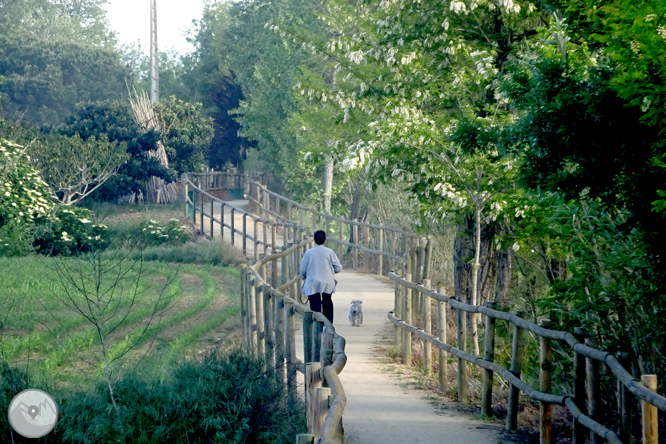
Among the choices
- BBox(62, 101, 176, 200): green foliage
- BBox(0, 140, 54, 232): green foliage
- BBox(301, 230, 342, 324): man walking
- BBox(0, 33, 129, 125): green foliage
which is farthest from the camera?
BBox(0, 33, 129, 125): green foliage

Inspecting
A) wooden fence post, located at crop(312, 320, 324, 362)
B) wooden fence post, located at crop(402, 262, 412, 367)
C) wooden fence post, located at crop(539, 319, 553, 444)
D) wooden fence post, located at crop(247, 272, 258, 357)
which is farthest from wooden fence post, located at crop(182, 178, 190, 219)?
wooden fence post, located at crop(539, 319, 553, 444)

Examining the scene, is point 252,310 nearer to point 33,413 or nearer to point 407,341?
point 407,341

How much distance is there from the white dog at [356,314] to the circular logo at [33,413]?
22.2 feet

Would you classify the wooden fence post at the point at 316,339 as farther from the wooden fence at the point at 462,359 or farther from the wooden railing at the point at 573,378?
the wooden railing at the point at 573,378

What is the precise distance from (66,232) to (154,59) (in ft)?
59.1

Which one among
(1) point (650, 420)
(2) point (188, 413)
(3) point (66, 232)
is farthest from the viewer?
(3) point (66, 232)

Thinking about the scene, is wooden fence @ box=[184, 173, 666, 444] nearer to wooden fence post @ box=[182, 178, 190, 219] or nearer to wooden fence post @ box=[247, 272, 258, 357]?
wooden fence post @ box=[247, 272, 258, 357]

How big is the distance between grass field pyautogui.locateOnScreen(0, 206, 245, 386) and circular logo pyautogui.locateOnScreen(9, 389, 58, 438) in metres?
1.01

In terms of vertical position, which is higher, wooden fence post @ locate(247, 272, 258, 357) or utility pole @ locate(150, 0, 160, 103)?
utility pole @ locate(150, 0, 160, 103)

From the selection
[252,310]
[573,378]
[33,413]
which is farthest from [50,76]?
[573,378]

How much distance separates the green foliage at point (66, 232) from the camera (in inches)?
892

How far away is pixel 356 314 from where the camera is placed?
13.0 m

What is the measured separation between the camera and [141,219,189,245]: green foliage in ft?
81.9

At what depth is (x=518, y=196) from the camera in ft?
35.4
